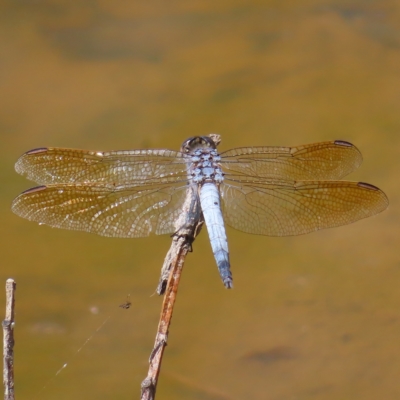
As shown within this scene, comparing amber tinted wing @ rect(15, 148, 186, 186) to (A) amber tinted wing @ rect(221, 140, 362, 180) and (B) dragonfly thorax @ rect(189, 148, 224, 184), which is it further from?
(A) amber tinted wing @ rect(221, 140, 362, 180)

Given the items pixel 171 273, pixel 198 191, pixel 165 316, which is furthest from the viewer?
pixel 198 191

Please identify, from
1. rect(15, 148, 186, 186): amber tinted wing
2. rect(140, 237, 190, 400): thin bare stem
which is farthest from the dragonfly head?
rect(140, 237, 190, 400): thin bare stem

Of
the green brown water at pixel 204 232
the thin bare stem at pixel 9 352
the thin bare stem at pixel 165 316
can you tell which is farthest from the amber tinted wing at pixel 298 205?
the thin bare stem at pixel 9 352

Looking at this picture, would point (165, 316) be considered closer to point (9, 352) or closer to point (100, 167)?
point (9, 352)

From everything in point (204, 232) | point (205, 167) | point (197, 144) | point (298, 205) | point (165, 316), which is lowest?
point (165, 316)

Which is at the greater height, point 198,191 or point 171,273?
point 198,191

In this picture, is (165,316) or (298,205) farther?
(298,205)

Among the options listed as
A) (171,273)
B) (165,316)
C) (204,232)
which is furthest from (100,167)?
(204,232)
